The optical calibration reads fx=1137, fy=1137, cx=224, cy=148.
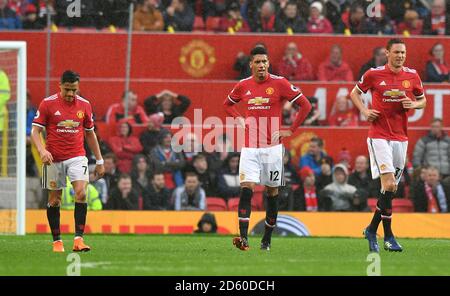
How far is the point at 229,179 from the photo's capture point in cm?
2086

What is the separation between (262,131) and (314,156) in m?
7.38

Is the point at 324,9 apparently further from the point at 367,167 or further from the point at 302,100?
the point at 302,100

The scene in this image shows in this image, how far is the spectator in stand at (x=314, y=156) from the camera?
21.4 m

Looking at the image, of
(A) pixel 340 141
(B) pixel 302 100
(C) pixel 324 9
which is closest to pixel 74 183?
(B) pixel 302 100

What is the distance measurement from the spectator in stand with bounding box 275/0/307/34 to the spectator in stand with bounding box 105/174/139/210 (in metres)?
5.51

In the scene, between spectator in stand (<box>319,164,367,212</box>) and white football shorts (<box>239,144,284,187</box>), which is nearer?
white football shorts (<box>239,144,284,187</box>)

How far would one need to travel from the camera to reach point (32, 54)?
22906 mm

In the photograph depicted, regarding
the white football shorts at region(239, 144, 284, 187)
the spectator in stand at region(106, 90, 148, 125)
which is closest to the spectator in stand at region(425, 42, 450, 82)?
the spectator in stand at region(106, 90, 148, 125)

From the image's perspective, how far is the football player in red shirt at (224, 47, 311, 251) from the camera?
14.1m

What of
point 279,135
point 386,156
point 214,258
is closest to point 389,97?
point 386,156

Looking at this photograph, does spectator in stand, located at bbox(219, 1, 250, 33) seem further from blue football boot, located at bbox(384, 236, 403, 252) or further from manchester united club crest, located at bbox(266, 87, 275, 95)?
blue football boot, located at bbox(384, 236, 403, 252)

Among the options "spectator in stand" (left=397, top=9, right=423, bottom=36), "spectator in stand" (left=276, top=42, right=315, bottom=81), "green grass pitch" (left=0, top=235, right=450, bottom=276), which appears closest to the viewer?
"green grass pitch" (left=0, top=235, right=450, bottom=276)

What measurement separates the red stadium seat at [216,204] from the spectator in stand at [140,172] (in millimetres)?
1155

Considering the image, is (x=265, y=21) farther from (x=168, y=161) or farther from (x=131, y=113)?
(x=168, y=161)
